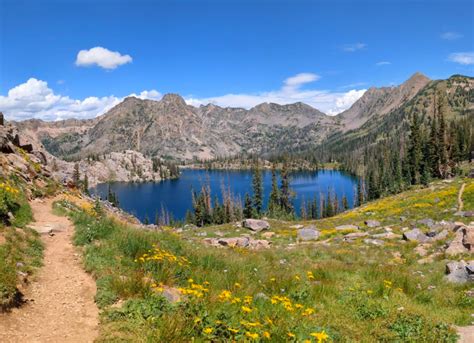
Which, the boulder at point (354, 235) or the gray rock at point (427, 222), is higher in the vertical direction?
the gray rock at point (427, 222)

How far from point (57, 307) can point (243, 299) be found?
4197 millimetres

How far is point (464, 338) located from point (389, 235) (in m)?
22.9

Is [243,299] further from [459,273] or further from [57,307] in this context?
[459,273]

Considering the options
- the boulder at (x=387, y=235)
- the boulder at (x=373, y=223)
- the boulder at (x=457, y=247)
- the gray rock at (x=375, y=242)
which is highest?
the boulder at (x=457, y=247)

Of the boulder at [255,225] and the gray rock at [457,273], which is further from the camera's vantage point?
the boulder at [255,225]

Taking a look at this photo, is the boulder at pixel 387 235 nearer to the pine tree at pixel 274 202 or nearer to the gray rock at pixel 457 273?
the gray rock at pixel 457 273

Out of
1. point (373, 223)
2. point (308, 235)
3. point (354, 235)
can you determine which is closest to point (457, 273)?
point (354, 235)

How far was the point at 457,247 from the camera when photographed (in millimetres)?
18734

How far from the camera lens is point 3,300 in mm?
6664

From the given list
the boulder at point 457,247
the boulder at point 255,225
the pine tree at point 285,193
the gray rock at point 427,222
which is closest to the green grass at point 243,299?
the boulder at point 457,247

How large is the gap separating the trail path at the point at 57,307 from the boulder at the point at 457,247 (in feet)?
60.8

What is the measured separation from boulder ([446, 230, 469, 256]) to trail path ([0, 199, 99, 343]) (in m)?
18.5

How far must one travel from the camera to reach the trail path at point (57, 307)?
6217 millimetres

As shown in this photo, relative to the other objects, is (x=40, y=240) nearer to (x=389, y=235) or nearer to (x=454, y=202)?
(x=389, y=235)
